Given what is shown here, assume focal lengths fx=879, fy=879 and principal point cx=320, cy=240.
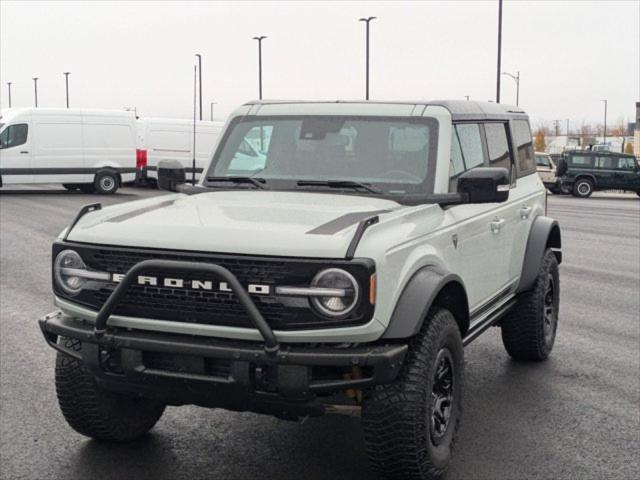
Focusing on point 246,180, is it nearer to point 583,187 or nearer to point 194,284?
point 194,284

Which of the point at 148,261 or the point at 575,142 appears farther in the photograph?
the point at 575,142

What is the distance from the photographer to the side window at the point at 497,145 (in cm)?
602

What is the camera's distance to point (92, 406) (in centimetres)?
452

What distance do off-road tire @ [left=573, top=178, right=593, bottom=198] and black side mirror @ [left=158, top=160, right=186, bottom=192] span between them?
2966 centimetres

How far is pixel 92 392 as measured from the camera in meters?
4.50

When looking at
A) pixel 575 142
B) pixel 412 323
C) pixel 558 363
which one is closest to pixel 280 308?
pixel 412 323

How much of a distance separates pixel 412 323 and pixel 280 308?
1.96 ft

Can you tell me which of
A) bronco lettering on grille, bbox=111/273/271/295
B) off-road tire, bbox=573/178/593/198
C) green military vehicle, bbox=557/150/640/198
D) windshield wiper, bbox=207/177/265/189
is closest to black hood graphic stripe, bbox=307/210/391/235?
bronco lettering on grille, bbox=111/273/271/295

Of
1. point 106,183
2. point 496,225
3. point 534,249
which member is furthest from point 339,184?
point 106,183

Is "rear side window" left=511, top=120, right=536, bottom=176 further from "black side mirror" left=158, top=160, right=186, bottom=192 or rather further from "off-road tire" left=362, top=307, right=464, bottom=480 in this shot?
"off-road tire" left=362, top=307, right=464, bottom=480

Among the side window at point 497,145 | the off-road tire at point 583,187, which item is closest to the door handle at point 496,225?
the side window at point 497,145

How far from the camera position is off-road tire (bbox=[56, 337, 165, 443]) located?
4.47m

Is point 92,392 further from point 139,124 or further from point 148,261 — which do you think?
point 139,124

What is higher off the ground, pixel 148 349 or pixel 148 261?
pixel 148 261
